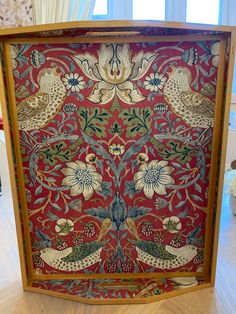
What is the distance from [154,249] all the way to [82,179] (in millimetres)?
314

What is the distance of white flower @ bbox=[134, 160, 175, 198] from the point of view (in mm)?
821

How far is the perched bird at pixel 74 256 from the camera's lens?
2.96ft

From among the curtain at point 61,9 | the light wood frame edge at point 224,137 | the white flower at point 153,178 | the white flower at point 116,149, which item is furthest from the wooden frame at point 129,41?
the curtain at point 61,9

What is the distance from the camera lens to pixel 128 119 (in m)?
0.77

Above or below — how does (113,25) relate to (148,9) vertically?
below

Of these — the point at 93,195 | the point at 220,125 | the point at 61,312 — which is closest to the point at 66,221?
the point at 93,195

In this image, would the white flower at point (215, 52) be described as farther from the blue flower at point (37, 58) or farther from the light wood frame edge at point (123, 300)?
the light wood frame edge at point (123, 300)

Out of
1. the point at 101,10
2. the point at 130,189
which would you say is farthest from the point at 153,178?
the point at 101,10

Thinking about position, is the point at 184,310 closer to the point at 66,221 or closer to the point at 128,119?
the point at 66,221

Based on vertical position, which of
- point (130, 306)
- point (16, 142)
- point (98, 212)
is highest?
point (16, 142)

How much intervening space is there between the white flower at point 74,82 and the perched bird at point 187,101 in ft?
0.70

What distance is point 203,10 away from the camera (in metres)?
1.87

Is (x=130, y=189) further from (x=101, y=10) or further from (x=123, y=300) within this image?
(x=101, y=10)

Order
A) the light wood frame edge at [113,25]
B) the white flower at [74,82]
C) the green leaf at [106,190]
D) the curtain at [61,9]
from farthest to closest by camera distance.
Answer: the curtain at [61,9], the green leaf at [106,190], the white flower at [74,82], the light wood frame edge at [113,25]
